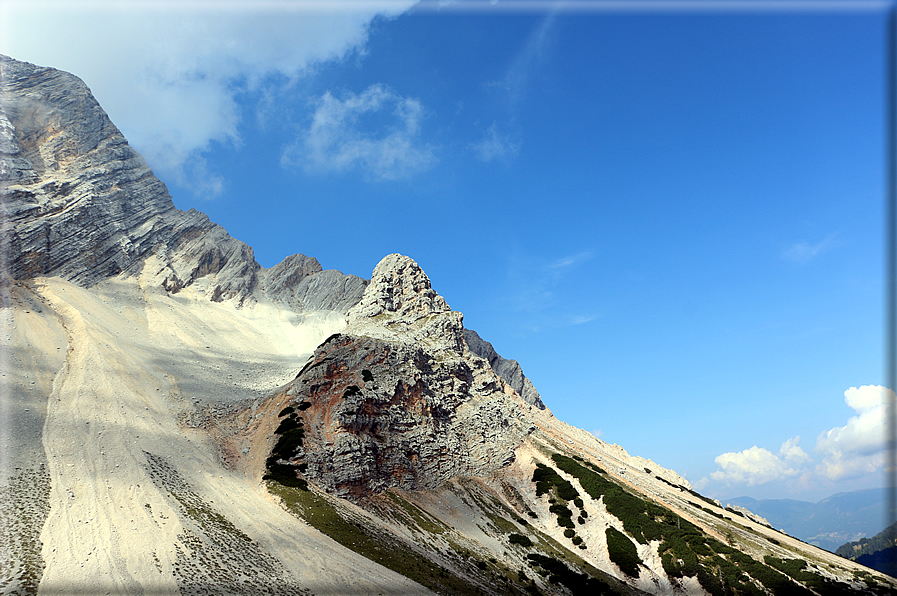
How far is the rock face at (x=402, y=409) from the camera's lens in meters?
71.4

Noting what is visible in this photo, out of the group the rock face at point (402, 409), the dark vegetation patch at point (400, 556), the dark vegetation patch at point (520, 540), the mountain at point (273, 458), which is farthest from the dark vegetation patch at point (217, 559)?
the dark vegetation patch at point (520, 540)

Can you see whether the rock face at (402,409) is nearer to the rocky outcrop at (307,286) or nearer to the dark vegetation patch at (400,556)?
the dark vegetation patch at (400,556)

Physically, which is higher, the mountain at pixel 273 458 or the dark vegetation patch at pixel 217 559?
the mountain at pixel 273 458

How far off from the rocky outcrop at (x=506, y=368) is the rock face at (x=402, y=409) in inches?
2283

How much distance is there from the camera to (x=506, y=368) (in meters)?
172

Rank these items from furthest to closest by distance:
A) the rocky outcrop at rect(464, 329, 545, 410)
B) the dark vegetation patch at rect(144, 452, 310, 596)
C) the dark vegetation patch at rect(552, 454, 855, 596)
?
the rocky outcrop at rect(464, 329, 545, 410), the dark vegetation patch at rect(552, 454, 855, 596), the dark vegetation patch at rect(144, 452, 310, 596)

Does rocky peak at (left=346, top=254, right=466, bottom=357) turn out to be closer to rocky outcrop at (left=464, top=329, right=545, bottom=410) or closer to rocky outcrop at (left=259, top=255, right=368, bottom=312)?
rocky outcrop at (left=259, top=255, right=368, bottom=312)

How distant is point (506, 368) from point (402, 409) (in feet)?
301

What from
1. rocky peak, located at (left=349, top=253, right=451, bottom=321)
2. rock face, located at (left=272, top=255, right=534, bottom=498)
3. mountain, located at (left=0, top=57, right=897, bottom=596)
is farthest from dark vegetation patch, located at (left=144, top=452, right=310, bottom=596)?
rocky peak, located at (left=349, top=253, right=451, bottom=321)

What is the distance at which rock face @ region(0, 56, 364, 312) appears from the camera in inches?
4488

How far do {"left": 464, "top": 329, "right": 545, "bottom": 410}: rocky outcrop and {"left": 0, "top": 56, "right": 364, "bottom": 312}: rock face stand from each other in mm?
43910

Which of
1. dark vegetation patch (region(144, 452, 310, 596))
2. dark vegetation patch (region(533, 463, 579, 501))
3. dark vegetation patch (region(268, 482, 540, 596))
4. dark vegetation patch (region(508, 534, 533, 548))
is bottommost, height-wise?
dark vegetation patch (region(144, 452, 310, 596))

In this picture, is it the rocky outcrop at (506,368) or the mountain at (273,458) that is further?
the rocky outcrop at (506,368)

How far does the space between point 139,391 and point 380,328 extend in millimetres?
46998
